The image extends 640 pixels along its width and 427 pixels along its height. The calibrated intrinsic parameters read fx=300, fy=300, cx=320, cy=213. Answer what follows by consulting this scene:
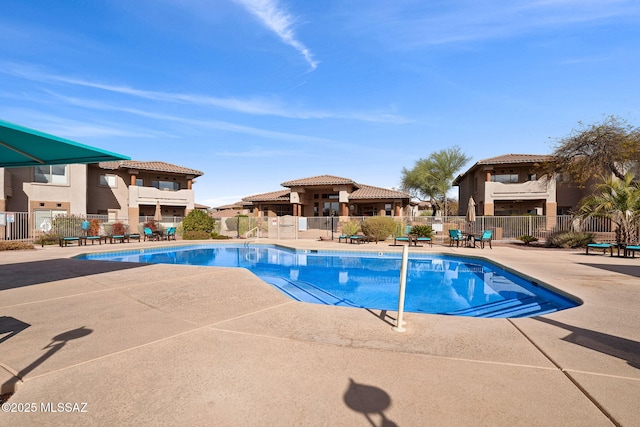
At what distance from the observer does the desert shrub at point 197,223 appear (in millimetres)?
22578

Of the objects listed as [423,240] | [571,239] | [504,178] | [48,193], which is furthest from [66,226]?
[504,178]

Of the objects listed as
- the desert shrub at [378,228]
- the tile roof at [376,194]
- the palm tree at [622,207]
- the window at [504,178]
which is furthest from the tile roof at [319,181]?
the palm tree at [622,207]

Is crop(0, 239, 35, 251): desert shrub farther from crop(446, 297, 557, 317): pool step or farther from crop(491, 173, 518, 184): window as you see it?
crop(491, 173, 518, 184): window

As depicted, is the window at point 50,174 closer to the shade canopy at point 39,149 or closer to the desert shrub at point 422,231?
the shade canopy at point 39,149

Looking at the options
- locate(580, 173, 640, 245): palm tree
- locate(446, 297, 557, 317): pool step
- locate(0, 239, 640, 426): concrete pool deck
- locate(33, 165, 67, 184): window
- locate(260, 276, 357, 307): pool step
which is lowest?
locate(260, 276, 357, 307): pool step

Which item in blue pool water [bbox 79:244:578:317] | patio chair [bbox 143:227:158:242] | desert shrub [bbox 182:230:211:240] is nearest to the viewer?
blue pool water [bbox 79:244:578:317]

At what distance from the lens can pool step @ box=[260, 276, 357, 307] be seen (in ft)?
25.4

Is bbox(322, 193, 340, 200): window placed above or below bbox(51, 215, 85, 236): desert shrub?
above

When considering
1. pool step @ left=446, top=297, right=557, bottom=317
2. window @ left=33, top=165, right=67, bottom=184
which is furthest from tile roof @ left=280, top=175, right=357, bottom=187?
pool step @ left=446, top=297, right=557, bottom=317

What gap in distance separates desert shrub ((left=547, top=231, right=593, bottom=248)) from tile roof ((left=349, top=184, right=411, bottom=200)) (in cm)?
1299

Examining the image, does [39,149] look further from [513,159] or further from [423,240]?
[513,159]

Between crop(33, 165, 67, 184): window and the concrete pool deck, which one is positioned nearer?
the concrete pool deck

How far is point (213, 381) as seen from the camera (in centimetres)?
269

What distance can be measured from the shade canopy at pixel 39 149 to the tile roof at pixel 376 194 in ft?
82.1
